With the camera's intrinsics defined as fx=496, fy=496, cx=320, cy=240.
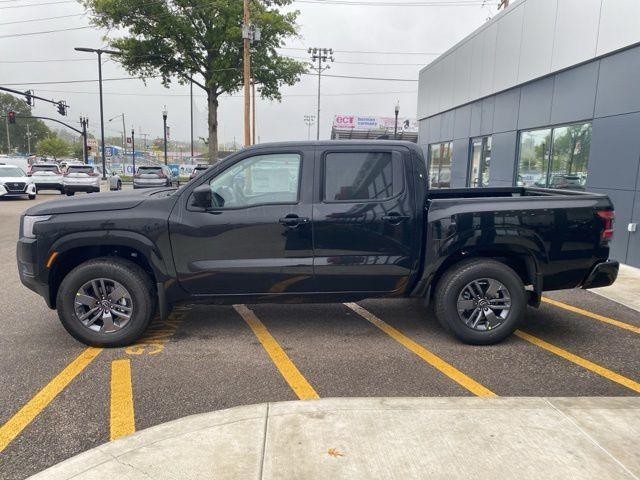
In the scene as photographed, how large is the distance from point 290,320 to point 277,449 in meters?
2.71

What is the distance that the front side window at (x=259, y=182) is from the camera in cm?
465

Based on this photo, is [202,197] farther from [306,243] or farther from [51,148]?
[51,148]

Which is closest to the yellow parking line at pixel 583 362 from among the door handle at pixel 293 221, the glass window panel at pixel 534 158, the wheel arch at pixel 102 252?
the door handle at pixel 293 221

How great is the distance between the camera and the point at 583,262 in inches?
190

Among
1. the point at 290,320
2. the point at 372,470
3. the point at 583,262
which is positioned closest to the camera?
the point at 372,470

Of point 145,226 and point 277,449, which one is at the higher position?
point 145,226

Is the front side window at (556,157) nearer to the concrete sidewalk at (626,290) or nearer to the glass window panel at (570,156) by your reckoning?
the glass window panel at (570,156)

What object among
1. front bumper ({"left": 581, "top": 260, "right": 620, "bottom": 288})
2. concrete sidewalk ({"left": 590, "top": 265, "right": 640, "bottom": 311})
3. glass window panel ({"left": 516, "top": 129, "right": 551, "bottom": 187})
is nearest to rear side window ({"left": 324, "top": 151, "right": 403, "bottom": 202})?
front bumper ({"left": 581, "top": 260, "right": 620, "bottom": 288})

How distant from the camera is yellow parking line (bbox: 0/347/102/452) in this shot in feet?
10.6

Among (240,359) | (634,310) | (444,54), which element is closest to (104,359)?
(240,359)

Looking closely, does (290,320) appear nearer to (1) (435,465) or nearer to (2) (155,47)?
(1) (435,465)

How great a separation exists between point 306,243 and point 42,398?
96.4 inches

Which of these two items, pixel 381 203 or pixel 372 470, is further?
pixel 381 203

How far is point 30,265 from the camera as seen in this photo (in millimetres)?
4539
